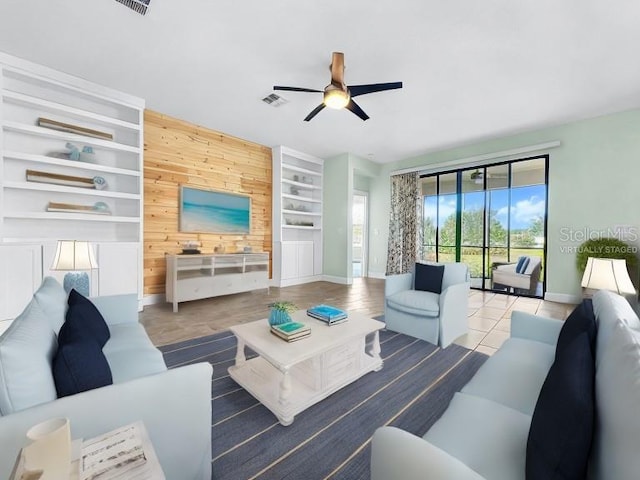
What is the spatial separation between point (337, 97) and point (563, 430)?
2.88 metres

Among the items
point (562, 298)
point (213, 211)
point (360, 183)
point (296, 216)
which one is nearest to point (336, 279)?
point (296, 216)

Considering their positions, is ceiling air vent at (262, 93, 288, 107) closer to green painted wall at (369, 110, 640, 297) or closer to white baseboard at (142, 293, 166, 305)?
white baseboard at (142, 293, 166, 305)

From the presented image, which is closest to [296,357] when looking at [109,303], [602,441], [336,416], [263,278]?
[336,416]

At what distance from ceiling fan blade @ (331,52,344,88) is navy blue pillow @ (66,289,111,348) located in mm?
2775

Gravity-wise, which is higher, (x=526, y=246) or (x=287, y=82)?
(x=287, y=82)

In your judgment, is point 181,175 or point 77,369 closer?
point 77,369

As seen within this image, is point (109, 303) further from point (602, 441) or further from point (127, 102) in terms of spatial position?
point (127, 102)

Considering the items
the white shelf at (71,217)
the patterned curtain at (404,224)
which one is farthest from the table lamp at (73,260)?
the patterned curtain at (404,224)

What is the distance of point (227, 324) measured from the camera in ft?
11.0

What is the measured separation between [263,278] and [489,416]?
4430 mm

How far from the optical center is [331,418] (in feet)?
5.50

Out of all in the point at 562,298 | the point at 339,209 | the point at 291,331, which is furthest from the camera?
the point at 339,209

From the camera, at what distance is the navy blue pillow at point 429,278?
120 inches

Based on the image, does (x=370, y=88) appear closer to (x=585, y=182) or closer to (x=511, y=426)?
(x=511, y=426)
